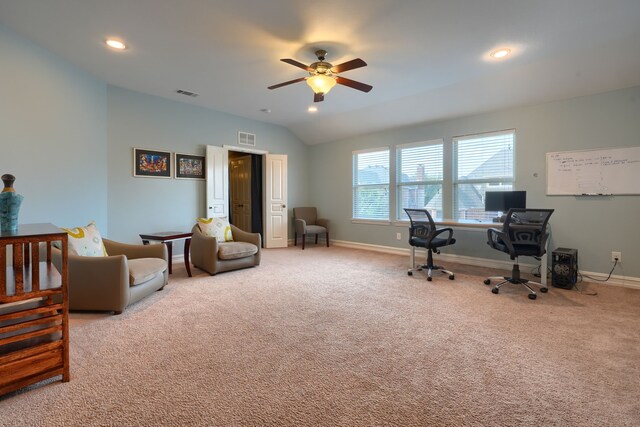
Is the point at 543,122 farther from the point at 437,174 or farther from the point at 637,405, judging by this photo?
the point at 637,405

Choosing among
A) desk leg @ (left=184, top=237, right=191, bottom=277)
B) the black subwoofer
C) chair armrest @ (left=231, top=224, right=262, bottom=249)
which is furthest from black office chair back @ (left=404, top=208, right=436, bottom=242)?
desk leg @ (left=184, top=237, right=191, bottom=277)

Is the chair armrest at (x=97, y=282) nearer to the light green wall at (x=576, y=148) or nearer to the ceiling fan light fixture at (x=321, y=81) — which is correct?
the ceiling fan light fixture at (x=321, y=81)

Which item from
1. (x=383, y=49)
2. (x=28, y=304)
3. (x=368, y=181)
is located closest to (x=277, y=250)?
(x=368, y=181)

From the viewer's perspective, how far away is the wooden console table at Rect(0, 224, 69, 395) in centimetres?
162

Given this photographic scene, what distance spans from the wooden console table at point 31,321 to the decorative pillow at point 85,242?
43.3 inches

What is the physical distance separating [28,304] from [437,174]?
216 inches

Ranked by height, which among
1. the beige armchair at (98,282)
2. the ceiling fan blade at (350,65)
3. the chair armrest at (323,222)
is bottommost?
the beige armchair at (98,282)

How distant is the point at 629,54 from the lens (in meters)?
3.26

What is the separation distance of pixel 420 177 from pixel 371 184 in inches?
44.1

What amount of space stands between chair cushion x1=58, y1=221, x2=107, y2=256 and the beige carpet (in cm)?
60

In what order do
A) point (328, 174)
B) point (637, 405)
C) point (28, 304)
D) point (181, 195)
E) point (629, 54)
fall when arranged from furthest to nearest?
point (328, 174) < point (181, 195) < point (629, 54) < point (28, 304) < point (637, 405)

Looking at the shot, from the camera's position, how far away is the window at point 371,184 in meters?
6.29

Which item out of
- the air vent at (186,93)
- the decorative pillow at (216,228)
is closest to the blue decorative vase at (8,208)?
the decorative pillow at (216,228)

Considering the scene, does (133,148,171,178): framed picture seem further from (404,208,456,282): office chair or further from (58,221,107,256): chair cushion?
(404,208,456,282): office chair
